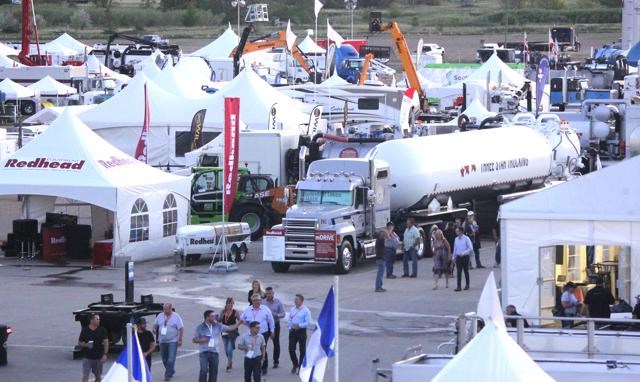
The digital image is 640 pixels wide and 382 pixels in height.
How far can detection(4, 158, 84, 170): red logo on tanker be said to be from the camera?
3181 centimetres

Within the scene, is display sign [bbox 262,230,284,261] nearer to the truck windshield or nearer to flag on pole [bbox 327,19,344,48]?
the truck windshield

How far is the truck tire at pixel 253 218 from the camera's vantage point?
35.4 metres

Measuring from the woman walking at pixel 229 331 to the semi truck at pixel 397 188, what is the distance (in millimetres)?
9310

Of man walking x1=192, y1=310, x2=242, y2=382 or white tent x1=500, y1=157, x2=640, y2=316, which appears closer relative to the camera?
man walking x1=192, y1=310, x2=242, y2=382

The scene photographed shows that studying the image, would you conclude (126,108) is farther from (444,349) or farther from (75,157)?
(444,349)

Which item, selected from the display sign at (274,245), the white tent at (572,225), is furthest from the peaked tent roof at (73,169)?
the white tent at (572,225)

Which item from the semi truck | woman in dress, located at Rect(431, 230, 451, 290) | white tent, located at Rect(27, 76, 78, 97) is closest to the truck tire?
the semi truck

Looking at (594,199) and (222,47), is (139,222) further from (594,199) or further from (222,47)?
(222,47)

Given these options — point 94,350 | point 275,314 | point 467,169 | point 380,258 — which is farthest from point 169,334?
point 467,169

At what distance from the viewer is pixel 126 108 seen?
4525 centimetres

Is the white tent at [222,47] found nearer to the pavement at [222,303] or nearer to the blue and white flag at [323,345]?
the pavement at [222,303]

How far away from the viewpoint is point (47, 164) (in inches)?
1262

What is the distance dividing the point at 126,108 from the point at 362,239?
15787 millimetres

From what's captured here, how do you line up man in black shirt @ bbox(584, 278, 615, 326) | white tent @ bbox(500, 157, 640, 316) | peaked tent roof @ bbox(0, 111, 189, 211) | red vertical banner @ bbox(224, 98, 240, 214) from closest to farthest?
man in black shirt @ bbox(584, 278, 615, 326)
white tent @ bbox(500, 157, 640, 316)
peaked tent roof @ bbox(0, 111, 189, 211)
red vertical banner @ bbox(224, 98, 240, 214)
